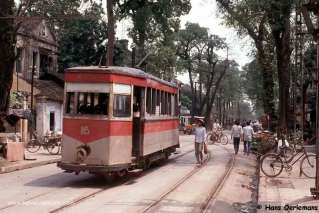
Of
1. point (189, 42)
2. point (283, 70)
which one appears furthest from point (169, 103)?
point (189, 42)

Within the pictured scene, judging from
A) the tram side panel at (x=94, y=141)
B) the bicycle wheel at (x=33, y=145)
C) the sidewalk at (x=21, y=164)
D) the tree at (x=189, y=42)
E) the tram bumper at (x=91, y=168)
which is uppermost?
the tree at (x=189, y=42)

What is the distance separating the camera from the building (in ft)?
137

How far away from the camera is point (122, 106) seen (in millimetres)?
17203

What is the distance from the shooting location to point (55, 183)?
685 inches

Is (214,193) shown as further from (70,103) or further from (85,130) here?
(70,103)

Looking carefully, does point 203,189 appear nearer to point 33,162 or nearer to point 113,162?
point 113,162

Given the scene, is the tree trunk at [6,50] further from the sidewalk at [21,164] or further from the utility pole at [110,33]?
the utility pole at [110,33]

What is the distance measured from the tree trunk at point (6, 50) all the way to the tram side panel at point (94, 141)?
8.71 meters

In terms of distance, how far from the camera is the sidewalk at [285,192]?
12.7 meters

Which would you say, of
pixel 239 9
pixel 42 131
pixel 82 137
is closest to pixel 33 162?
pixel 82 137

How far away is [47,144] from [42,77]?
2044cm

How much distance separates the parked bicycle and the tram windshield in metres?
12.4

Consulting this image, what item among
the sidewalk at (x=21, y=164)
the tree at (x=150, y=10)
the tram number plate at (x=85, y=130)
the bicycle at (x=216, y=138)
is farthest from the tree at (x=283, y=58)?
the tram number plate at (x=85, y=130)

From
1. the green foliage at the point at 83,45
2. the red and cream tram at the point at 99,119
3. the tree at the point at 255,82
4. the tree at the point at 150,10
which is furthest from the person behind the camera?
the tree at the point at 255,82
